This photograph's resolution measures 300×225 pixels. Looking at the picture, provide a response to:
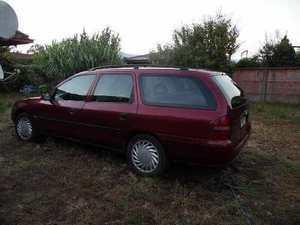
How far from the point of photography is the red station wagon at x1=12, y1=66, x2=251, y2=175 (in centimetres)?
370

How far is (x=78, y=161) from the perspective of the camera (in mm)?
4910

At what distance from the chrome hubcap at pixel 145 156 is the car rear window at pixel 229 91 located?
1.25m

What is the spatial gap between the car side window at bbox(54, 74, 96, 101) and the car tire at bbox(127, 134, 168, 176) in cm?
134

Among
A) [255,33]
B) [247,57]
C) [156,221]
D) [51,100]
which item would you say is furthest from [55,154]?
[255,33]

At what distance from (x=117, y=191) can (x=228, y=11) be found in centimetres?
1300

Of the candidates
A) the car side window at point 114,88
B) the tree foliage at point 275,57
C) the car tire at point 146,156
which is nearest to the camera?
the car tire at point 146,156

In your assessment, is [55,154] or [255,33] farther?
[255,33]

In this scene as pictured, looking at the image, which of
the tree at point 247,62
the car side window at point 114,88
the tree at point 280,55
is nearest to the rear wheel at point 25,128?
the car side window at point 114,88

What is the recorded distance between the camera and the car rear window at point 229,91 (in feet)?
12.6

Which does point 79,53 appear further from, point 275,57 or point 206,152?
point 275,57

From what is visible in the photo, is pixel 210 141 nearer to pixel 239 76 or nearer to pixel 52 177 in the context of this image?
pixel 52 177

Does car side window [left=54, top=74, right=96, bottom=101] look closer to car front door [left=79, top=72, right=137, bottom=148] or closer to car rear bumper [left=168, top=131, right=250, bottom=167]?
car front door [left=79, top=72, right=137, bottom=148]

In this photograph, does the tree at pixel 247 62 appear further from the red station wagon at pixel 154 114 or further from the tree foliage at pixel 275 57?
the red station wagon at pixel 154 114

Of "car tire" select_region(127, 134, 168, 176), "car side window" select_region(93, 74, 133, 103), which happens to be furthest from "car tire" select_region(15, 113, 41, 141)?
Answer: "car tire" select_region(127, 134, 168, 176)
